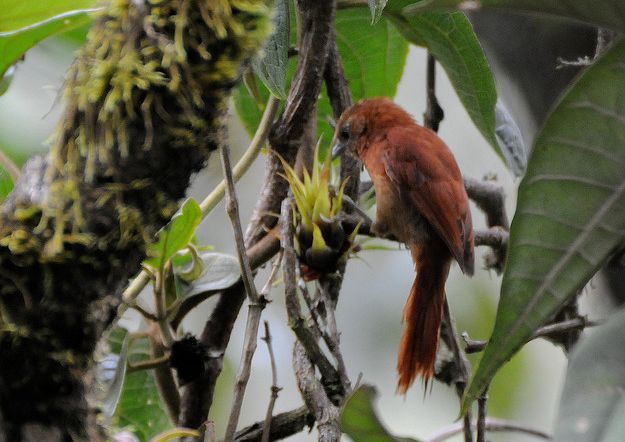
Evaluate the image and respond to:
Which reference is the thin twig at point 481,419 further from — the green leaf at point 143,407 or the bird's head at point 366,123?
the bird's head at point 366,123

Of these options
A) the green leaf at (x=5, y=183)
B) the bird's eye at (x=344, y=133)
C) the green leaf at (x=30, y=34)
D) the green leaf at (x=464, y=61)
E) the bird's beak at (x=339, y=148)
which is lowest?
the bird's beak at (x=339, y=148)

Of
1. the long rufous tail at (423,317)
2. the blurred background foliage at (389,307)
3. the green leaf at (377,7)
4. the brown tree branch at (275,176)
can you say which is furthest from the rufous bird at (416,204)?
the green leaf at (377,7)

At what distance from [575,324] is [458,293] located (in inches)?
80.4

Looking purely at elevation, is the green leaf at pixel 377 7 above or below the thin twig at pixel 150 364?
above

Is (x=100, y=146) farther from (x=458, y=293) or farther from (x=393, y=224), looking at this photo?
(x=458, y=293)

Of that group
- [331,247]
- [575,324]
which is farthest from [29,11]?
[575,324]

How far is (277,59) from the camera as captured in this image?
45.8 inches

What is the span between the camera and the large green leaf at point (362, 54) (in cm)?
167

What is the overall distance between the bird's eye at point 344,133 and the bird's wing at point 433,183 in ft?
0.70

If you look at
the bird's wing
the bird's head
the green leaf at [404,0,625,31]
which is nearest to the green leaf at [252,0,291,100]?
the green leaf at [404,0,625,31]

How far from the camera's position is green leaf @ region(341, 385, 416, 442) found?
79 cm

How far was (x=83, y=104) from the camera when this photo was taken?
747mm

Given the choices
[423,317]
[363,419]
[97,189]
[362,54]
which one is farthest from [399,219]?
[97,189]

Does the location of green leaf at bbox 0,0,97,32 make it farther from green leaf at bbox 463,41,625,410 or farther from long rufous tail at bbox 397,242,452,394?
long rufous tail at bbox 397,242,452,394
